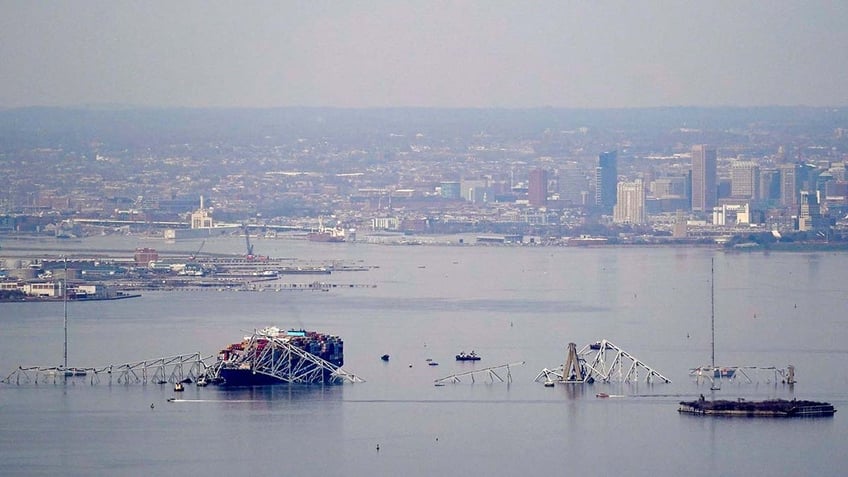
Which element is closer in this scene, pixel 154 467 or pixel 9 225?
pixel 154 467

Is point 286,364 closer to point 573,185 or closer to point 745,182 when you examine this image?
point 745,182

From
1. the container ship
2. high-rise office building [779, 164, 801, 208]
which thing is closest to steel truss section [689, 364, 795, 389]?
the container ship

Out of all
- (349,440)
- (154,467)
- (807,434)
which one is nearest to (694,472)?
(807,434)

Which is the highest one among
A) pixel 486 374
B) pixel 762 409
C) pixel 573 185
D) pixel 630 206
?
pixel 573 185

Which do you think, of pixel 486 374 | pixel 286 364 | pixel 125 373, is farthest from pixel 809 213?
pixel 125 373

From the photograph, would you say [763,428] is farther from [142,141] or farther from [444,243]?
[142,141]

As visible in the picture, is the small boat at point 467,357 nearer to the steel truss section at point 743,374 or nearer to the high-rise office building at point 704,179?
the steel truss section at point 743,374

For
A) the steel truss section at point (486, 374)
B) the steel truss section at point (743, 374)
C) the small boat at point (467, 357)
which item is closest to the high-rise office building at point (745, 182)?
the small boat at point (467, 357)
